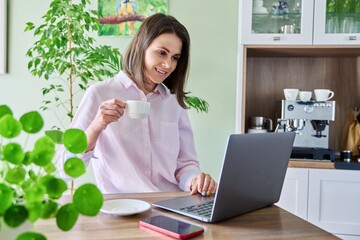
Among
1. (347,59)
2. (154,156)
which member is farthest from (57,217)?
(347,59)

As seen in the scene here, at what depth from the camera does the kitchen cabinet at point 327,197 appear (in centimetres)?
215

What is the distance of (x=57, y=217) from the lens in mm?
409

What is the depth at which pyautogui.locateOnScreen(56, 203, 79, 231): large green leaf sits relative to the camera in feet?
1.34

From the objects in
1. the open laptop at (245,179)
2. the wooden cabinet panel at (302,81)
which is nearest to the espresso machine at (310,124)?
the wooden cabinet panel at (302,81)

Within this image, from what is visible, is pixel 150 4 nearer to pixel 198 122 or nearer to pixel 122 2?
pixel 122 2

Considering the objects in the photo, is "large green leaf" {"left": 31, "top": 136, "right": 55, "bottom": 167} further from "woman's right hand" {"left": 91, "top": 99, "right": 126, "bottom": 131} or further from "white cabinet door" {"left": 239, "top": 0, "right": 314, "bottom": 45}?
"white cabinet door" {"left": 239, "top": 0, "right": 314, "bottom": 45}

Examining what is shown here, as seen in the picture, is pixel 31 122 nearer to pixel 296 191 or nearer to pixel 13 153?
pixel 13 153

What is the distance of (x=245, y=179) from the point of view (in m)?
0.86

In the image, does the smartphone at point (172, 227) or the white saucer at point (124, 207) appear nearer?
the smartphone at point (172, 227)

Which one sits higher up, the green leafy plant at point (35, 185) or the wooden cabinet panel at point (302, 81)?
the wooden cabinet panel at point (302, 81)

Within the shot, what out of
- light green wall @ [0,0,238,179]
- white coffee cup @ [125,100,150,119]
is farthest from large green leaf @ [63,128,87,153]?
light green wall @ [0,0,238,179]

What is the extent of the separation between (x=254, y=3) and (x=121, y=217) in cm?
188

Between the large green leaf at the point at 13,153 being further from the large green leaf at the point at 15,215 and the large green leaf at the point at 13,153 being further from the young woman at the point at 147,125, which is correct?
the young woman at the point at 147,125

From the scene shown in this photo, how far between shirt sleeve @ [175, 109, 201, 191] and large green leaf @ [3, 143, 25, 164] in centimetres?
104
